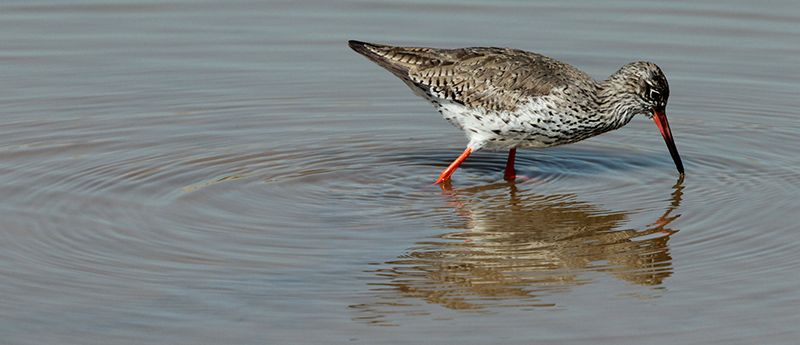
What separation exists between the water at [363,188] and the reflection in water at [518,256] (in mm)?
32

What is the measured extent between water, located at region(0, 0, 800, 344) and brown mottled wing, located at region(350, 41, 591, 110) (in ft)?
3.20

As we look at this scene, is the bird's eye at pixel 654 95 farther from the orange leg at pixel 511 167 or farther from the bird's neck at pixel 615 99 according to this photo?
the orange leg at pixel 511 167

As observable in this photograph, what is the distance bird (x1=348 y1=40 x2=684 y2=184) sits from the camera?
10570 mm

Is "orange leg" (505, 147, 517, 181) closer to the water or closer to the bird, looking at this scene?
the bird

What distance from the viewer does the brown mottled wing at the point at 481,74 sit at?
10656 mm

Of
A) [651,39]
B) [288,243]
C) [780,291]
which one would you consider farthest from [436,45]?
[780,291]

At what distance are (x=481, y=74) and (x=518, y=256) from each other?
2.82m

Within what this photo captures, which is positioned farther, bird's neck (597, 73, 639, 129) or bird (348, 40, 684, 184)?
bird's neck (597, 73, 639, 129)

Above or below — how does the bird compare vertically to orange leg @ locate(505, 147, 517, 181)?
above

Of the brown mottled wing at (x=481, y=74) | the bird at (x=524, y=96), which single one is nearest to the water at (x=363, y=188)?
the bird at (x=524, y=96)

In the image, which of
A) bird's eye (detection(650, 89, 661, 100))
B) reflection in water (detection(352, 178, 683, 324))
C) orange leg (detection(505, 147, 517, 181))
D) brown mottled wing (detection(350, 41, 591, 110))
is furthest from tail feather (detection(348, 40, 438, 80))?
bird's eye (detection(650, 89, 661, 100))

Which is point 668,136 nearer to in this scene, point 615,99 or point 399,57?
point 615,99

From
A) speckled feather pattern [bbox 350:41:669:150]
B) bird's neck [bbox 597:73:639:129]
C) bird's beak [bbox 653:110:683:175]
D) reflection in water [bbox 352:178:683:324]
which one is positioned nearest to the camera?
reflection in water [bbox 352:178:683:324]

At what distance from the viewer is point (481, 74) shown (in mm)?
10883
